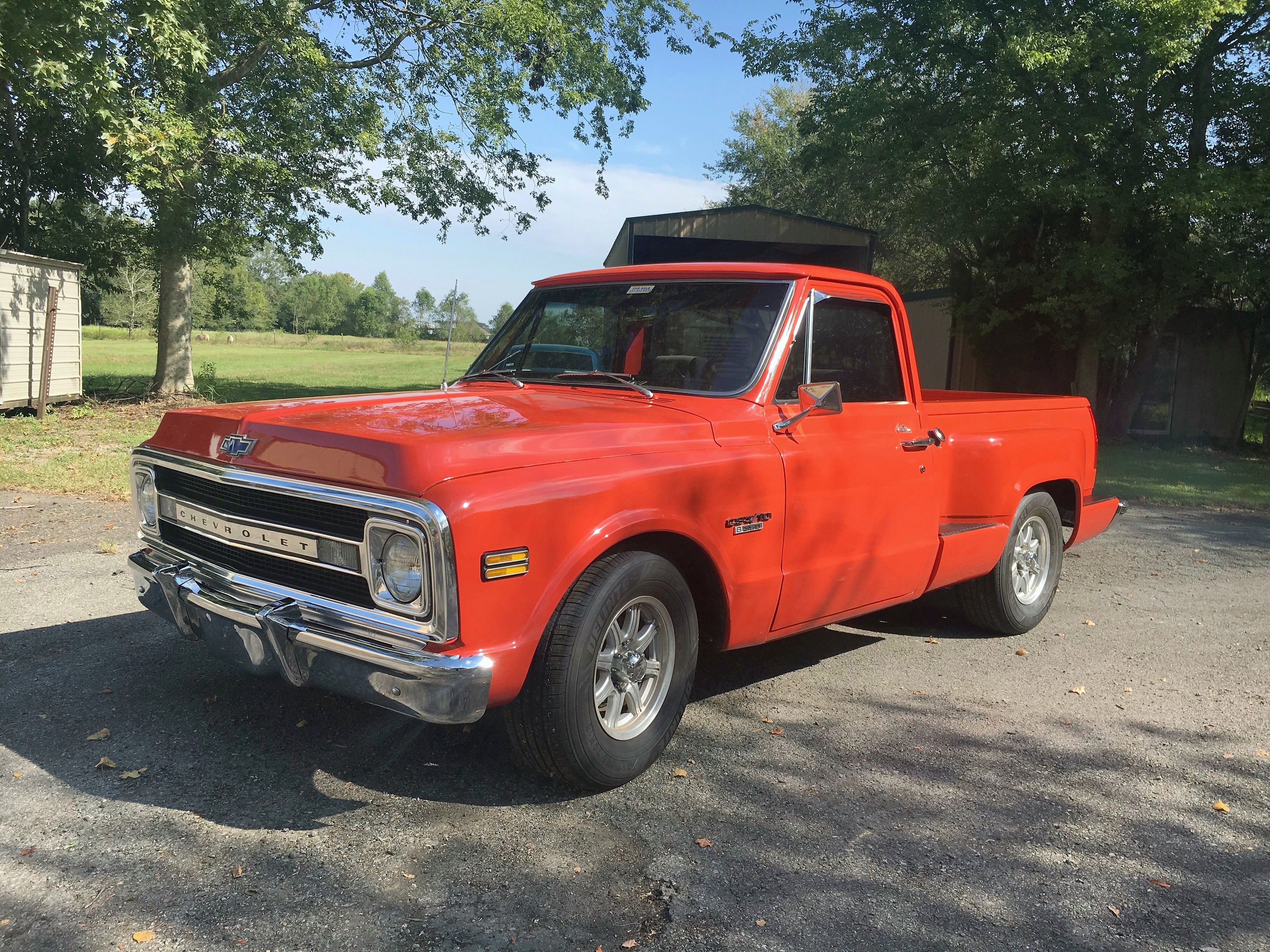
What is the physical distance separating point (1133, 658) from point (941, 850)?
275cm

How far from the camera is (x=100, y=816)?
319 cm

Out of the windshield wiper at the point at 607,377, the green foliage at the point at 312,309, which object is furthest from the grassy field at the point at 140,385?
the green foliage at the point at 312,309

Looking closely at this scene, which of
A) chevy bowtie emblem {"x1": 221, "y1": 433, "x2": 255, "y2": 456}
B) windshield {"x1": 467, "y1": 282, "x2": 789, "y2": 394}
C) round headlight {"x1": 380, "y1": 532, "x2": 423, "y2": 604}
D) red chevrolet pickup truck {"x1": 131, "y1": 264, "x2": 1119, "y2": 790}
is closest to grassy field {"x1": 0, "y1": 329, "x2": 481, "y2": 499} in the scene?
windshield {"x1": 467, "y1": 282, "x2": 789, "y2": 394}

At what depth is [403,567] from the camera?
117 inches

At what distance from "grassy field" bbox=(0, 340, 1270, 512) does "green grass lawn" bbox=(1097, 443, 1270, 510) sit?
0.09 feet

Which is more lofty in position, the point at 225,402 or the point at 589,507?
the point at 589,507

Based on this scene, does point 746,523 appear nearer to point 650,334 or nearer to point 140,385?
Result: point 650,334

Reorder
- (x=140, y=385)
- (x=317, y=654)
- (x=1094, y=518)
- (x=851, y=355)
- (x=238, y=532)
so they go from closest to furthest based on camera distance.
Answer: (x=317, y=654), (x=238, y=532), (x=851, y=355), (x=1094, y=518), (x=140, y=385)

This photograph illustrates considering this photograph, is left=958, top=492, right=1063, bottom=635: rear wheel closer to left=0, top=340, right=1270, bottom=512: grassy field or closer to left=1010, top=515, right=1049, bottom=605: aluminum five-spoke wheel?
left=1010, top=515, right=1049, bottom=605: aluminum five-spoke wheel

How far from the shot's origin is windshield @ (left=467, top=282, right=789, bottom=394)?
4191mm

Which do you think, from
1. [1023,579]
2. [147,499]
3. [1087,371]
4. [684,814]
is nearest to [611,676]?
[684,814]

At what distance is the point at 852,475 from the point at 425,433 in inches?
78.2

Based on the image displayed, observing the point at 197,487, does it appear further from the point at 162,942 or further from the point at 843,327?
the point at 843,327

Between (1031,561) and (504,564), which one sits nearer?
(504,564)
